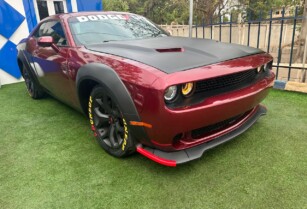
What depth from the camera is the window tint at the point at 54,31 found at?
3.15 m

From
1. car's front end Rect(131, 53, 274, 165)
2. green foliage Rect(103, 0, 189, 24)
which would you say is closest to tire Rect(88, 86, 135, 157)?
car's front end Rect(131, 53, 274, 165)

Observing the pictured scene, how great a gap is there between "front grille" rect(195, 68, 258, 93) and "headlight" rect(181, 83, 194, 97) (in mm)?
73

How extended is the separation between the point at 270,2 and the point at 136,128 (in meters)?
21.3

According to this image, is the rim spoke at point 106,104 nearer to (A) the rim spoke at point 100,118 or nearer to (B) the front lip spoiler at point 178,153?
(A) the rim spoke at point 100,118

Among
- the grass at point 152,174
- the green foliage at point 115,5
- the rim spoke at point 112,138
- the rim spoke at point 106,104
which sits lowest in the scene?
the grass at point 152,174

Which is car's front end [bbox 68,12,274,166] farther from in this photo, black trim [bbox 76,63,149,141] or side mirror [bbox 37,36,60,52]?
side mirror [bbox 37,36,60,52]

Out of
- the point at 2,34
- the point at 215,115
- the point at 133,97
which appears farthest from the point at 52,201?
the point at 2,34

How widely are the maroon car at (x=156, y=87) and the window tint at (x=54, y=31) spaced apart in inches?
1.0

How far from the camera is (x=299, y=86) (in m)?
4.20

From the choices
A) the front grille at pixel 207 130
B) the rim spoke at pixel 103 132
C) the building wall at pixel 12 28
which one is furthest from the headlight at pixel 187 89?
the building wall at pixel 12 28

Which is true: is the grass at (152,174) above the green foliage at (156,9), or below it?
below

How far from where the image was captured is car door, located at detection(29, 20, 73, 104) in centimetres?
303

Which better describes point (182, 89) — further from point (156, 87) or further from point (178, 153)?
point (178, 153)

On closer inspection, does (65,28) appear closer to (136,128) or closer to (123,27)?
(123,27)
